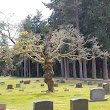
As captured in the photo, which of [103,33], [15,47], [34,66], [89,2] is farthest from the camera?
[34,66]

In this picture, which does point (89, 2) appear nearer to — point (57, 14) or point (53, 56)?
point (57, 14)


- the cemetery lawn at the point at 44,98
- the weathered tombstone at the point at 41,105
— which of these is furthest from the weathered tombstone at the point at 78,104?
the cemetery lawn at the point at 44,98

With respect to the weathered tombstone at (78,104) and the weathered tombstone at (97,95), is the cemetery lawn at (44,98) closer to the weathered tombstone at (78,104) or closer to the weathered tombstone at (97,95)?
the weathered tombstone at (97,95)

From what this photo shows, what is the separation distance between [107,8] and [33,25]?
29.8 metres

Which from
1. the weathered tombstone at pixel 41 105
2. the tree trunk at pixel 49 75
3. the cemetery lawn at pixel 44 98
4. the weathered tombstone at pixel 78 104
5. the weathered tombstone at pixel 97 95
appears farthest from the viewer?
the tree trunk at pixel 49 75

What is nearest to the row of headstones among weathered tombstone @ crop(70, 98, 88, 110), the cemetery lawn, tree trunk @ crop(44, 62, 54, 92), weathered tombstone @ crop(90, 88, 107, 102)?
weathered tombstone @ crop(70, 98, 88, 110)

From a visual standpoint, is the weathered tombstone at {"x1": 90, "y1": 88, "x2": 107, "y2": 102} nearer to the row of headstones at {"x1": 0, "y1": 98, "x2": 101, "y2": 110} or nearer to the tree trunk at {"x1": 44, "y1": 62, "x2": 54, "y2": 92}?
the row of headstones at {"x1": 0, "y1": 98, "x2": 101, "y2": 110}

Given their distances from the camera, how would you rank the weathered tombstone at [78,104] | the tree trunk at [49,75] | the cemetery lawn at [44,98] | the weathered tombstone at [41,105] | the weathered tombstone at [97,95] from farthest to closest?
the tree trunk at [49,75], the weathered tombstone at [97,95], the cemetery lawn at [44,98], the weathered tombstone at [78,104], the weathered tombstone at [41,105]

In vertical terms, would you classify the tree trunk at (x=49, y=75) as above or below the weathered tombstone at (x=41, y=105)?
above

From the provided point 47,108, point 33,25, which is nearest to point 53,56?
point 47,108

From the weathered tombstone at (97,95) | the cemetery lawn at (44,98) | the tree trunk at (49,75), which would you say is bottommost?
the cemetery lawn at (44,98)

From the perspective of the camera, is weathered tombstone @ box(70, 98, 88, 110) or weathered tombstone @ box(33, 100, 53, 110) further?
weathered tombstone @ box(70, 98, 88, 110)

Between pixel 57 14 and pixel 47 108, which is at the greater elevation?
pixel 57 14

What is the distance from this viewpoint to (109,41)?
43.0 m
